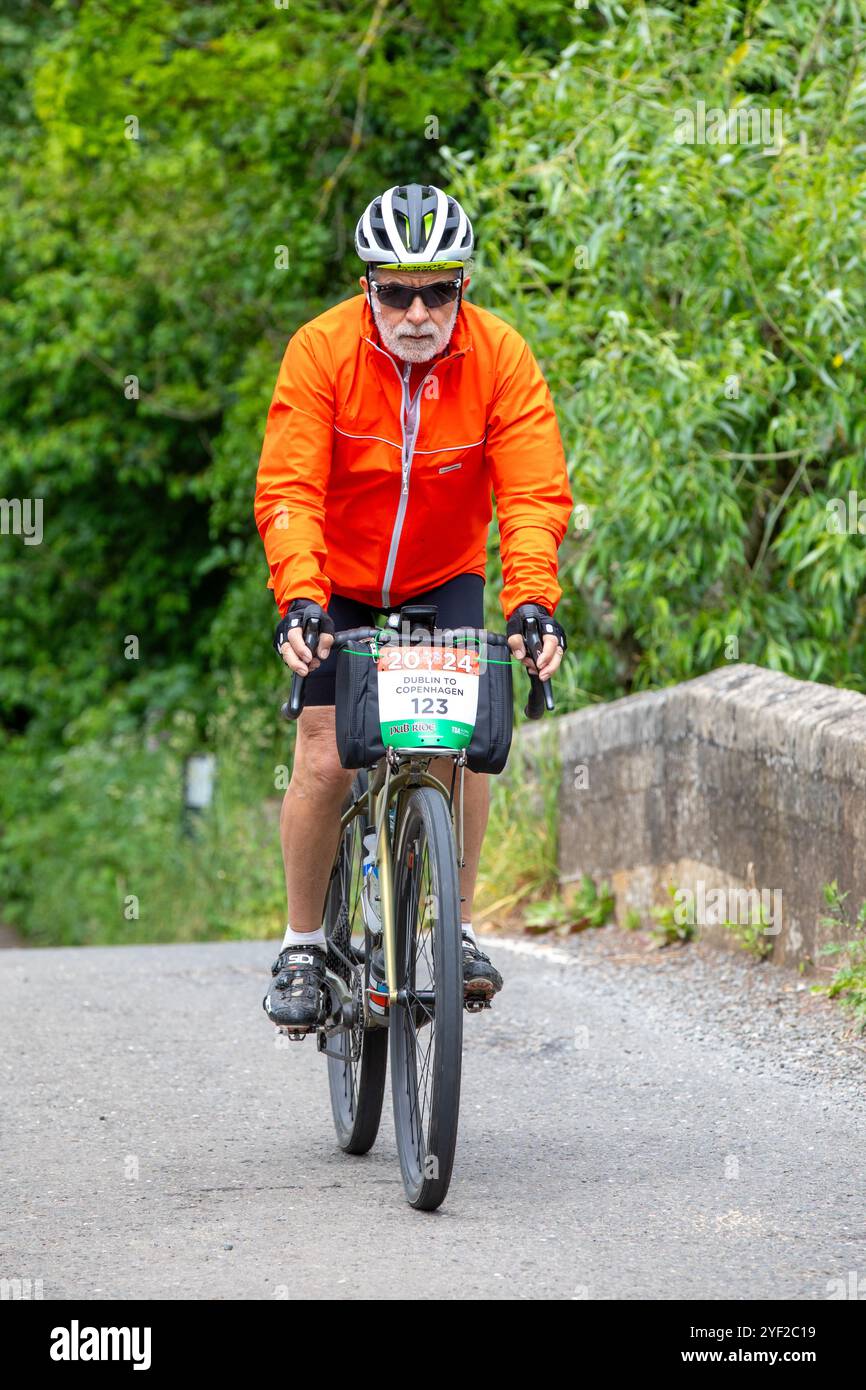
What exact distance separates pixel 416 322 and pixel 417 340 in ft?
0.14

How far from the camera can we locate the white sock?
16.1 ft

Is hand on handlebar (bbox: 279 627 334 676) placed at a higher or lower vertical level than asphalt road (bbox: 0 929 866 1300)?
higher

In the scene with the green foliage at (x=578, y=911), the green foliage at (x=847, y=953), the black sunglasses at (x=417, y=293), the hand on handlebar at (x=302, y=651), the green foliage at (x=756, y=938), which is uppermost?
the black sunglasses at (x=417, y=293)

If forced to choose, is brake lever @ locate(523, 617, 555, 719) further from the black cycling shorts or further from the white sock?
the white sock

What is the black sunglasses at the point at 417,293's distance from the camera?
455cm

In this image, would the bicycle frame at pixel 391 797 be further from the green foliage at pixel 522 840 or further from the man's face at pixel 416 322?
the green foliage at pixel 522 840

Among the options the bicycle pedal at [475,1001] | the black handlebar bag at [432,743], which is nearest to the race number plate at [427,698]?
the black handlebar bag at [432,743]

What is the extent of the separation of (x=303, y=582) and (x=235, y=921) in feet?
28.5

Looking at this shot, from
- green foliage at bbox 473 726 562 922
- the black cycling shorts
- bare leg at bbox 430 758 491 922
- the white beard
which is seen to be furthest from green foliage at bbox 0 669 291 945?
the white beard

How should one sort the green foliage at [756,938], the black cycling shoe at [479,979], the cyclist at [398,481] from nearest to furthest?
the black cycling shoe at [479,979] < the cyclist at [398,481] < the green foliage at [756,938]

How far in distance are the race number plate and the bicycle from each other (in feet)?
0.07

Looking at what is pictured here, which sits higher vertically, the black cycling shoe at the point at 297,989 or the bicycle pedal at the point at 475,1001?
the bicycle pedal at the point at 475,1001

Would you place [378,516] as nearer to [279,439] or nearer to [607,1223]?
[279,439]

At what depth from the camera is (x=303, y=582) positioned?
4.34 metres
